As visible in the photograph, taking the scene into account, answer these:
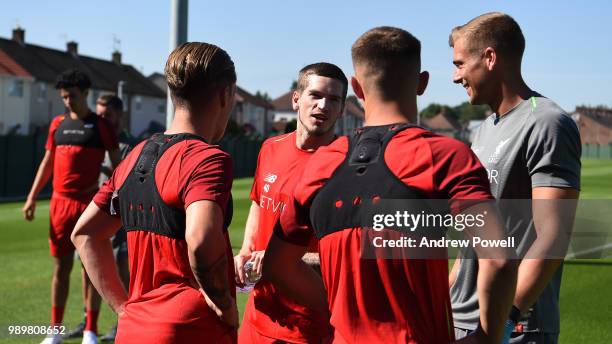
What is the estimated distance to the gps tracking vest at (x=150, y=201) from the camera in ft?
11.4

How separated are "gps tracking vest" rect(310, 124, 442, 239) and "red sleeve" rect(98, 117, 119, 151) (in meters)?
6.34

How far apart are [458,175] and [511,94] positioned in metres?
1.36

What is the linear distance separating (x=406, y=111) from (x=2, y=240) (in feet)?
51.5

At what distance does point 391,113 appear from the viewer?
2.88 metres

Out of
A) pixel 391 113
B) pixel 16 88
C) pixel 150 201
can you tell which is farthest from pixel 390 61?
pixel 16 88

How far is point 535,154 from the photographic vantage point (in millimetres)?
3596

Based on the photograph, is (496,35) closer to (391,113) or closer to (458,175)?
(391,113)

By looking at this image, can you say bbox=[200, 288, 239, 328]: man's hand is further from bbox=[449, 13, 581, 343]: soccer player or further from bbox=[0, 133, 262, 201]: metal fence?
bbox=[0, 133, 262, 201]: metal fence

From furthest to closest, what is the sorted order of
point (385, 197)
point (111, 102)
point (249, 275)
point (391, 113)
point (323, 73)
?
point (111, 102), point (323, 73), point (249, 275), point (391, 113), point (385, 197)

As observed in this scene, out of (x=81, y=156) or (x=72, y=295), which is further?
(x=72, y=295)

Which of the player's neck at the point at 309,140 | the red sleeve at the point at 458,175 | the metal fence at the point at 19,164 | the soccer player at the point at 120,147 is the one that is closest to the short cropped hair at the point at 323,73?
the player's neck at the point at 309,140

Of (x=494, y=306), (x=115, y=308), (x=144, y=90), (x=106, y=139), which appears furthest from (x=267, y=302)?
(x=144, y=90)

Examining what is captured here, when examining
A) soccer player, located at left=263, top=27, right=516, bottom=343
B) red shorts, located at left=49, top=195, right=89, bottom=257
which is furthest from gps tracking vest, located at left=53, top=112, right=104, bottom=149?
soccer player, located at left=263, top=27, right=516, bottom=343

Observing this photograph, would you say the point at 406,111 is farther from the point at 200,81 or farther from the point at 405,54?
the point at 200,81
